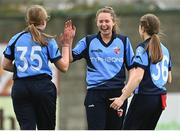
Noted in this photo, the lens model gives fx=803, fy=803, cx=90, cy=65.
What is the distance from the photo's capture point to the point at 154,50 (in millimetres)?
8633

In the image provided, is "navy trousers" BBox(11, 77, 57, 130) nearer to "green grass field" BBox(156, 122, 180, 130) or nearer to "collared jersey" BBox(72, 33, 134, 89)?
"collared jersey" BBox(72, 33, 134, 89)

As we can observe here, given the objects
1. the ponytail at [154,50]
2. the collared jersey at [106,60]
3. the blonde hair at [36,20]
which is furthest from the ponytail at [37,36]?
the ponytail at [154,50]

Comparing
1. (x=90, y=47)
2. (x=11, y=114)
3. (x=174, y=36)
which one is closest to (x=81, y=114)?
(x=11, y=114)

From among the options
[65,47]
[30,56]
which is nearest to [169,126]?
[65,47]

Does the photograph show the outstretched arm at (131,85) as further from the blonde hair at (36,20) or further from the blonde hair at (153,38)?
the blonde hair at (36,20)

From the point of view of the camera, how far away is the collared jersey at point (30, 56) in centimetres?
850

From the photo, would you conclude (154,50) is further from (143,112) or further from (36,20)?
(36,20)

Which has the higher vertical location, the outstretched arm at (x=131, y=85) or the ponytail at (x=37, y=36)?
the ponytail at (x=37, y=36)

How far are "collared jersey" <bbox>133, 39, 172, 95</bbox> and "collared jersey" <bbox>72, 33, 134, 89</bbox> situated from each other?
0.40 metres

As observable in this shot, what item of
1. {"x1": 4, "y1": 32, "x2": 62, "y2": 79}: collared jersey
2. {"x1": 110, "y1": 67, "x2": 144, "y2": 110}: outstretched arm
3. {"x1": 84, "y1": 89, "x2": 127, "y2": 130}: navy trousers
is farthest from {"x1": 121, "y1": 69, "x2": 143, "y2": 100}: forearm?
{"x1": 4, "y1": 32, "x2": 62, "y2": 79}: collared jersey

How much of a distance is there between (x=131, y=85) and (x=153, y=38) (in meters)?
0.59

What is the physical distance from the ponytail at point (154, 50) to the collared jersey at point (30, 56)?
982 millimetres

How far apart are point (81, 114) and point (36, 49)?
857 cm

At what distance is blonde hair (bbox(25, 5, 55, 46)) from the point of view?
335 inches
